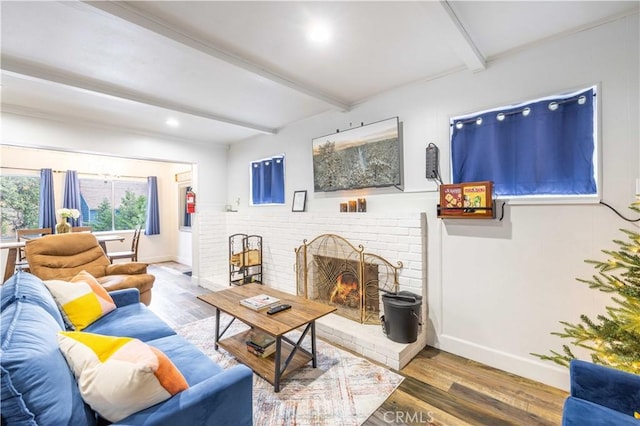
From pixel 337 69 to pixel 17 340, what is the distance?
2.66 meters

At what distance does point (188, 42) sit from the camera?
6.70ft

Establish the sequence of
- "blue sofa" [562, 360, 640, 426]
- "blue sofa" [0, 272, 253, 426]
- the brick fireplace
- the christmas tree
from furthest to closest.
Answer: the brick fireplace < the christmas tree < "blue sofa" [562, 360, 640, 426] < "blue sofa" [0, 272, 253, 426]

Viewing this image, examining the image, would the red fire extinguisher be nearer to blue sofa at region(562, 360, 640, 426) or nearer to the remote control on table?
the remote control on table

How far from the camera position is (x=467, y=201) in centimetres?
247

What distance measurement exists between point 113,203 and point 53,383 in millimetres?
6902

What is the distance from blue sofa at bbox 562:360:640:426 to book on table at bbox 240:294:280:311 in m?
1.98

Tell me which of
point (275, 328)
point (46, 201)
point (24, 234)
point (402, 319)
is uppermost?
point (46, 201)

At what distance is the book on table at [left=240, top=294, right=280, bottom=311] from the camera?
2.45m

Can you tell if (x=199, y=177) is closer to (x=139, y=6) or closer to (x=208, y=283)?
(x=208, y=283)

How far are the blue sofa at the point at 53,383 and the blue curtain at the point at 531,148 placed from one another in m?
2.40

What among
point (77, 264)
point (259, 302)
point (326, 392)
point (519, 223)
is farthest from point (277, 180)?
point (519, 223)

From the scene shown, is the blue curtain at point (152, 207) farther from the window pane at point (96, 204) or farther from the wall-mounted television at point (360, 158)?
the wall-mounted television at point (360, 158)

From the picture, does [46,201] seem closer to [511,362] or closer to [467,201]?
[467,201]

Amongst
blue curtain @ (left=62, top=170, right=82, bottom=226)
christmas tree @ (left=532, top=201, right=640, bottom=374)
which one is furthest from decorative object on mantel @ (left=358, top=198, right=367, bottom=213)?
blue curtain @ (left=62, top=170, right=82, bottom=226)
